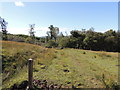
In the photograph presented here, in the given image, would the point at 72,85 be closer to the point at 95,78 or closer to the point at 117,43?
the point at 95,78

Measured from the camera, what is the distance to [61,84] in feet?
15.7

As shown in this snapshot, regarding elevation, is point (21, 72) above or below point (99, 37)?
below

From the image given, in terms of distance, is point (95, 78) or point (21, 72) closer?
point (95, 78)

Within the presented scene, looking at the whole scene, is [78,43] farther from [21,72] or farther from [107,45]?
[21,72]

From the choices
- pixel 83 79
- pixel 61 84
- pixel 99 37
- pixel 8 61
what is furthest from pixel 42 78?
pixel 99 37

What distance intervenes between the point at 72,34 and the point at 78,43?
4086 millimetres

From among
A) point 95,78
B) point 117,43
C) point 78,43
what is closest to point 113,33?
point 117,43

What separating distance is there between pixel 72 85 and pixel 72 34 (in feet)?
127

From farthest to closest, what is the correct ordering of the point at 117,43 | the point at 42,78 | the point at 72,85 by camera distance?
1. the point at 117,43
2. the point at 42,78
3. the point at 72,85

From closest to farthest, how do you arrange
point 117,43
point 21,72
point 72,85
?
point 72,85 → point 21,72 → point 117,43

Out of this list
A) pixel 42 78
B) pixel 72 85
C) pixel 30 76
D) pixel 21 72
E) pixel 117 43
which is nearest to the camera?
pixel 30 76

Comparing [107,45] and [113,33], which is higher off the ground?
[113,33]

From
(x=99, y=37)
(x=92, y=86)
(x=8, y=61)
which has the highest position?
(x=99, y=37)

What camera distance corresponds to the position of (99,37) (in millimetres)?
38469
